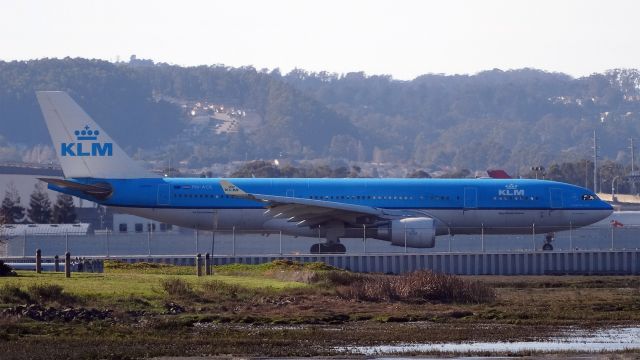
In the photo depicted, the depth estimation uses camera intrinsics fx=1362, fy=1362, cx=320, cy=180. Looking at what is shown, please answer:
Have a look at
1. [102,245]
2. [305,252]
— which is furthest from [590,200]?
[102,245]

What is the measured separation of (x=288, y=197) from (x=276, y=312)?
72.2 ft

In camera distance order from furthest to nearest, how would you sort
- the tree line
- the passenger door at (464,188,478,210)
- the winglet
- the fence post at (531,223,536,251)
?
the tree line → the passenger door at (464,188,478,210) → the fence post at (531,223,536,251) → the winglet

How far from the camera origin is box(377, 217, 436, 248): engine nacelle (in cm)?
5362

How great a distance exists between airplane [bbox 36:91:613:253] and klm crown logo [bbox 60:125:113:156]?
4 centimetres

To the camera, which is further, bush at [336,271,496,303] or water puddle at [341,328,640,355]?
bush at [336,271,496,303]

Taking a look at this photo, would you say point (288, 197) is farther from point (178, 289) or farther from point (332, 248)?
point (178, 289)

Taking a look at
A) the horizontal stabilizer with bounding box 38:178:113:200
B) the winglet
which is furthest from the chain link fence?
the winglet

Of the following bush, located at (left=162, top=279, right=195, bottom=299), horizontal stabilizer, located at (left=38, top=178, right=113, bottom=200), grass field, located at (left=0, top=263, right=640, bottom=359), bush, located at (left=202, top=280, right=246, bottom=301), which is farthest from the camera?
horizontal stabilizer, located at (left=38, top=178, right=113, bottom=200)

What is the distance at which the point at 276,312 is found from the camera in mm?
32562

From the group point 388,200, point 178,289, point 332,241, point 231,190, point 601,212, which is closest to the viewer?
point 178,289

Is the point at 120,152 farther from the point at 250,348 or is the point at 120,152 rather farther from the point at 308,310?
the point at 250,348

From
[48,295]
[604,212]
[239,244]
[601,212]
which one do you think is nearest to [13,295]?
[48,295]

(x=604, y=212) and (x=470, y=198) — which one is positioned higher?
(x=470, y=198)

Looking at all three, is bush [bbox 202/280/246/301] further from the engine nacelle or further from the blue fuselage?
the blue fuselage
